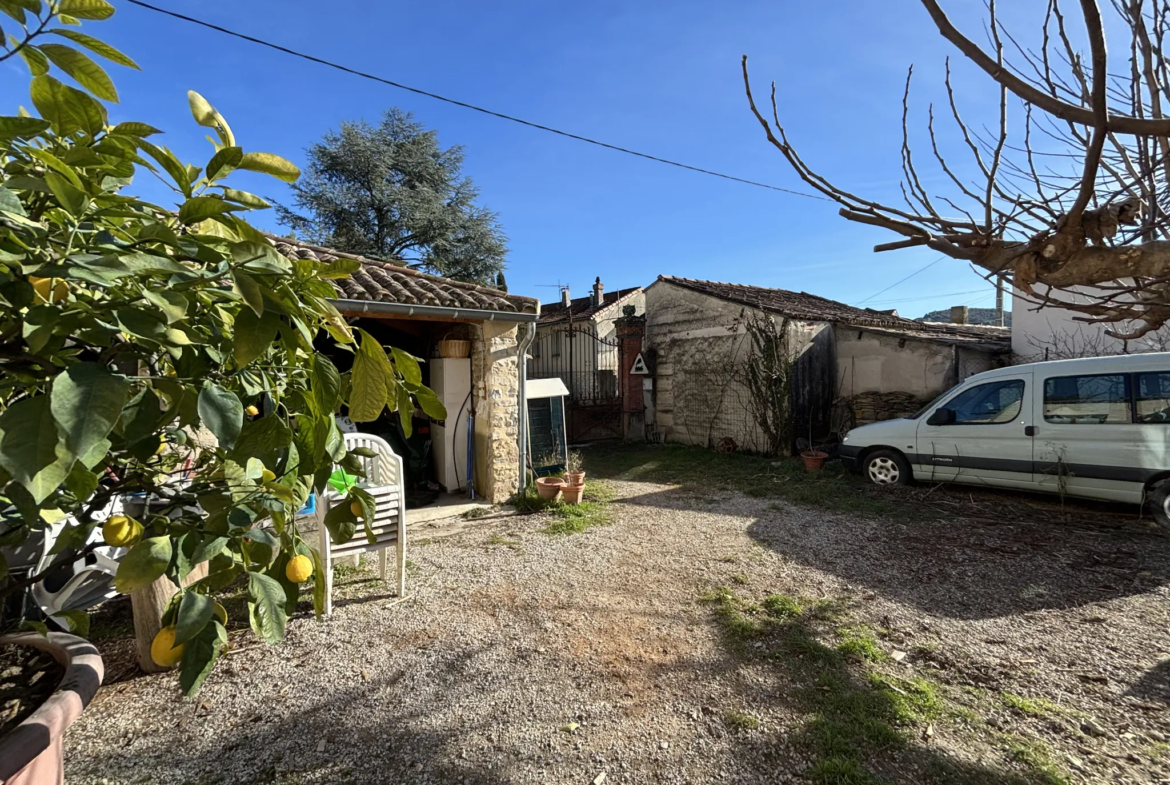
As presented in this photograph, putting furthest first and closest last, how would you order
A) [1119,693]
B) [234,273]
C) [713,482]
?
[713,482] → [1119,693] → [234,273]

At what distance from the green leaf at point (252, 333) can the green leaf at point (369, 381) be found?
16cm

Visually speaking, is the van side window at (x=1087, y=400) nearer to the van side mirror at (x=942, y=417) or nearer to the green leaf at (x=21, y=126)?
the van side mirror at (x=942, y=417)

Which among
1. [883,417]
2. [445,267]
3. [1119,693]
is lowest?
[1119,693]

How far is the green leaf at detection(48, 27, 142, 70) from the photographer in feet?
2.54

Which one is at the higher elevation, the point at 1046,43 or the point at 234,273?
the point at 1046,43

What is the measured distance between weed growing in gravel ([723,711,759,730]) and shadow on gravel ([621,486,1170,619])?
79.7 inches

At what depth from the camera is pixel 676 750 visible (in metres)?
2.35

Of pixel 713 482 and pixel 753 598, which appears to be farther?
pixel 713 482

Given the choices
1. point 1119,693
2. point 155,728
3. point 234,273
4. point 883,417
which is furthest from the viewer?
point 883,417

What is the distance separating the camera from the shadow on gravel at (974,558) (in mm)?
3900

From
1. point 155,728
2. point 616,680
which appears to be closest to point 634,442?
point 616,680

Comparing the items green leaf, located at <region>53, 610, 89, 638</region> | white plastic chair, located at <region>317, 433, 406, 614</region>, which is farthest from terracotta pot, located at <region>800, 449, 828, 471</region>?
green leaf, located at <region>53, 610, 89, 638</region>

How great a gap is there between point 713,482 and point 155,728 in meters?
6.98

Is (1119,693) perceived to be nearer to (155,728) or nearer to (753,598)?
(753,598)
